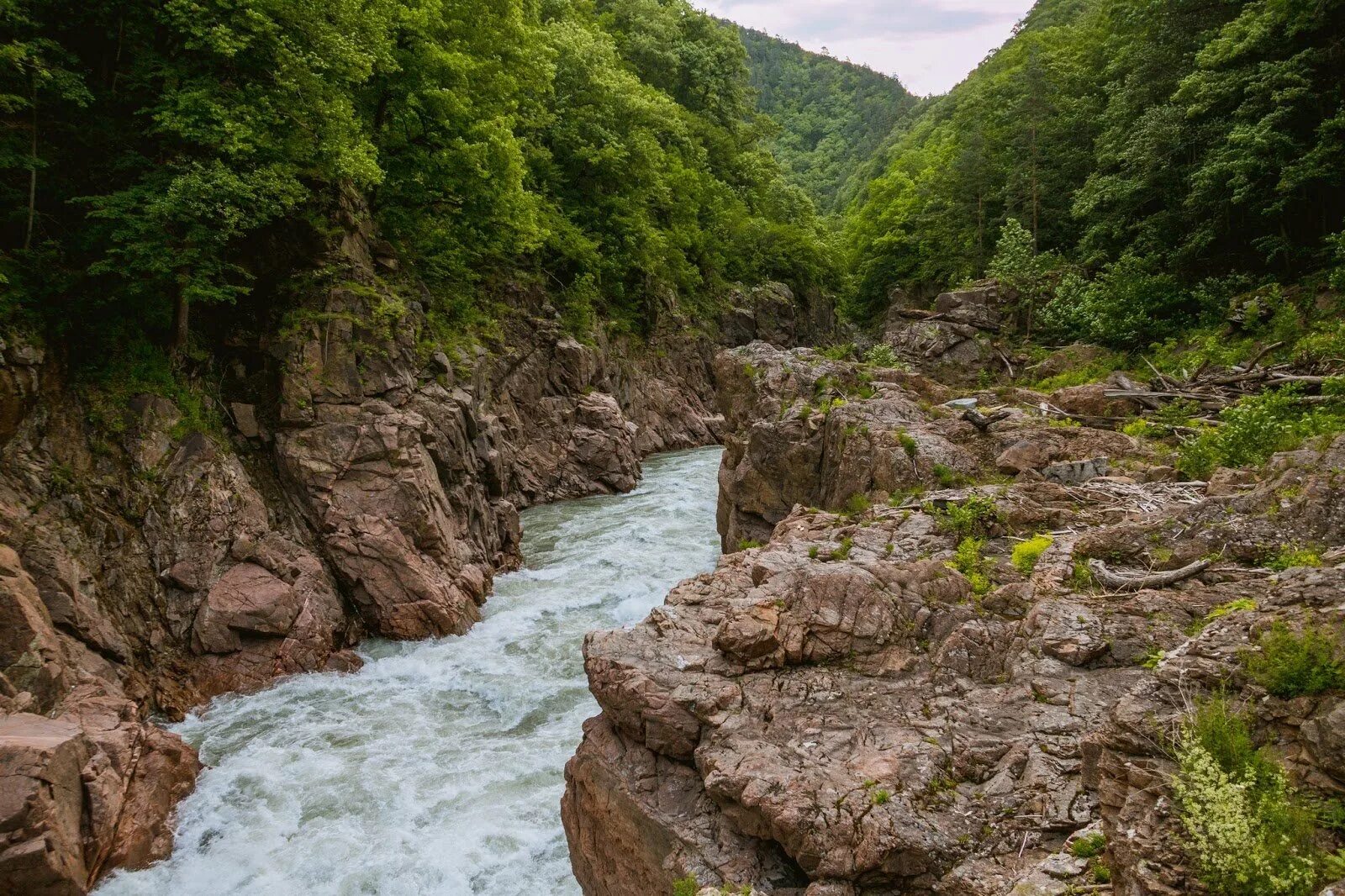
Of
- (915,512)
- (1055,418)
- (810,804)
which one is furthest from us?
(1055,418)

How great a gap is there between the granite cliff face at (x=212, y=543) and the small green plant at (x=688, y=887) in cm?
685

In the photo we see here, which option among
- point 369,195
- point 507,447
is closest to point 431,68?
point 369,195

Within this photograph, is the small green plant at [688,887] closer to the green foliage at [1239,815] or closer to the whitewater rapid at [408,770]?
the whitewater rapid at [408,770]

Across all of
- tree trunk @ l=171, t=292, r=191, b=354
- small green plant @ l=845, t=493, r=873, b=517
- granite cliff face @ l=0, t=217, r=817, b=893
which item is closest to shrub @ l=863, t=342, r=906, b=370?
small green plant @ l=845, t=493, r=873, b=517

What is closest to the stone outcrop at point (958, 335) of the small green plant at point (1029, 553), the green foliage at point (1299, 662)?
the small green plant at point (1029, 553)

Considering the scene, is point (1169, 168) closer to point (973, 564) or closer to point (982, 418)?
point (982, 418)

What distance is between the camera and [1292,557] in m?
7.20

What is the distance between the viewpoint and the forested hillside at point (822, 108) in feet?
396

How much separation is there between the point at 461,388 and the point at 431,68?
8.64 meters

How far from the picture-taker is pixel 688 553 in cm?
2064

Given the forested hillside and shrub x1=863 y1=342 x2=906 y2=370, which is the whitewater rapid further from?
the forested hillside

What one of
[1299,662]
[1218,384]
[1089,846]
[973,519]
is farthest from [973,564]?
[1218,384]

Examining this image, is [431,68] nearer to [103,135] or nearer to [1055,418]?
[103,135]

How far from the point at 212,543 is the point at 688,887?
37.8 ft
